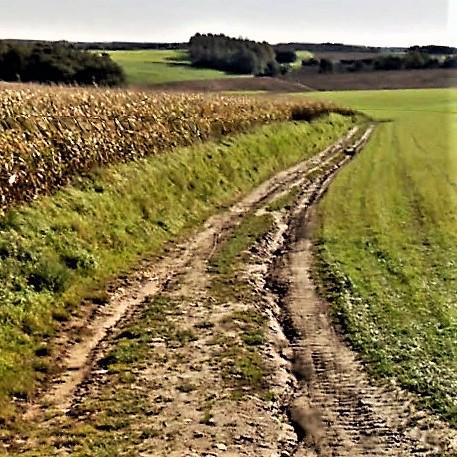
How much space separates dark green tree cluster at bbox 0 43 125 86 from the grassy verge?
25.2 metres

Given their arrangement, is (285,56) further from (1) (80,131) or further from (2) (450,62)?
(1) (80,131)

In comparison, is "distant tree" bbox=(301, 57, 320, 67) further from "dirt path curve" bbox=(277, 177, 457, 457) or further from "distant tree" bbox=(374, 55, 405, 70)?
"dirt path curve" bbox=(277, 177, 457, 457)

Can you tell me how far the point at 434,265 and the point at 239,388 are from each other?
621 centimetres

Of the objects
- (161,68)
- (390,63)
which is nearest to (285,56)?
(390,63)

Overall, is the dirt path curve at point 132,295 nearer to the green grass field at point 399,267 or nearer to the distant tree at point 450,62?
the green grass field at point 399,267

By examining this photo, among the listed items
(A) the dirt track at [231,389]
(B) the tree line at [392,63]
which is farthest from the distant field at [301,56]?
(A) the dirt track at [231,389]

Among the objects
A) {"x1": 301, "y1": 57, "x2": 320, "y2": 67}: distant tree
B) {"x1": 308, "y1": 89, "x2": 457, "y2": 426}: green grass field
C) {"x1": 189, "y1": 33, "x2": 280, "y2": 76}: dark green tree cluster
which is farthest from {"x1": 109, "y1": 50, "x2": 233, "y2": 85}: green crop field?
{"x1": 308, "y1": 89, "x2": 457, "y2": 426}: green grass field

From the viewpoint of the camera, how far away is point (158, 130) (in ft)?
70.3

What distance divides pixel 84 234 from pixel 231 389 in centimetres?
590

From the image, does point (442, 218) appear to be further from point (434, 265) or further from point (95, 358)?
point (95, 358)

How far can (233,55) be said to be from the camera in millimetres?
108938

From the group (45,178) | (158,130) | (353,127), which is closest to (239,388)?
A: (45,178)

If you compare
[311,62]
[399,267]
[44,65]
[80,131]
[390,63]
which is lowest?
[399,267]

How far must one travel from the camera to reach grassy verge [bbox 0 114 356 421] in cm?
987
